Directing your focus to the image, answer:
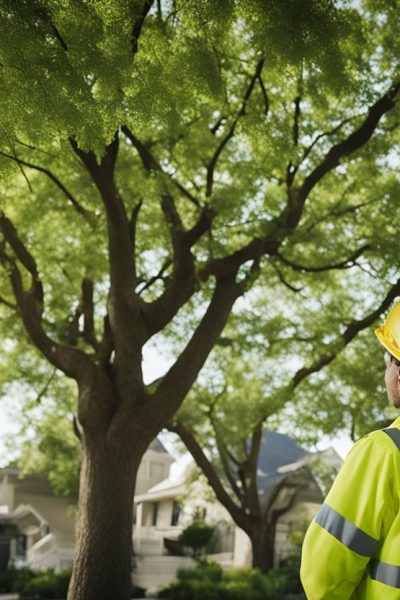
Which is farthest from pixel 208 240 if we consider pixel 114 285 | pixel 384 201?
pixel 384 201

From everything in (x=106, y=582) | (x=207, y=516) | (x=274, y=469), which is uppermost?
(x=274, y=469)

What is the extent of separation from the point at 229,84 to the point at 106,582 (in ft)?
25.6

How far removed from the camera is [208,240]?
39.2 feet

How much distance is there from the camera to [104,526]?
31.7 feet

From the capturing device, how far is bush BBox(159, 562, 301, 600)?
59.1ft

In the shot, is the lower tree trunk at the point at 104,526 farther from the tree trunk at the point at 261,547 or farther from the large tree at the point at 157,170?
the tree trunk at the point at 261,547

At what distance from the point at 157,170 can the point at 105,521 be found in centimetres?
536

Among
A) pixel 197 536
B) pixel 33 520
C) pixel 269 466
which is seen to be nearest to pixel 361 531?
pixel 197 536

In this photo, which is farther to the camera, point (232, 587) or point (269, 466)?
point (269, 466)

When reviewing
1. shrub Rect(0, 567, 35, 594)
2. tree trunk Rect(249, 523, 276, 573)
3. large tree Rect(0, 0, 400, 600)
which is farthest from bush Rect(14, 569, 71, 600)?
large tree Rect(0, 0, 400, 600)

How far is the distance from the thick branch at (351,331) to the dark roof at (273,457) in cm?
1585

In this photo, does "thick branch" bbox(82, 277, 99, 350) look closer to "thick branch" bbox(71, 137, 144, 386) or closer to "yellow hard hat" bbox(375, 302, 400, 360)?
"thick branch" bbox(71, 137, 144, 386)

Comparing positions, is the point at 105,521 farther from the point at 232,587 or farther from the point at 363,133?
the point at 232,587

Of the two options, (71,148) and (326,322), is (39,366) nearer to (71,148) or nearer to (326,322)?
(326,322)
